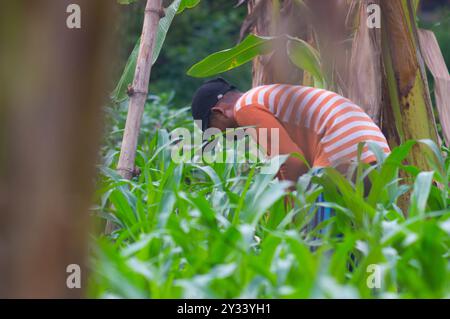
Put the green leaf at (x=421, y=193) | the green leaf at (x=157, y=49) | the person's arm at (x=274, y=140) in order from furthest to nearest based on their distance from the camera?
the green leaf at (x=157, y=49) → the person's arm at (x=274, y=140) → the green leaf at (x=421, y=193)

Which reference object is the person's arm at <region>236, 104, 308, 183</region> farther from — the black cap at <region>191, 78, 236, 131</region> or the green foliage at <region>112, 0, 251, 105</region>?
the green foliage at <region>112, 0, 251, 105</region>

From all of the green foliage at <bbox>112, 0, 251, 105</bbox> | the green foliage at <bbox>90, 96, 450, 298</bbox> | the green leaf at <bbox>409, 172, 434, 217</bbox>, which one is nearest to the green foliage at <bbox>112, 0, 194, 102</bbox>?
the green foliage at <bbox>90, 96, 450, 298</bbox>

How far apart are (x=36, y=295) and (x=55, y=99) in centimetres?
24

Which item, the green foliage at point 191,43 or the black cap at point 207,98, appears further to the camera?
the green foliage at point 191,43

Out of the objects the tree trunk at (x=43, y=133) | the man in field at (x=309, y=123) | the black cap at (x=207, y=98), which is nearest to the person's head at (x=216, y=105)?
the black cap at (x=207, y=98)

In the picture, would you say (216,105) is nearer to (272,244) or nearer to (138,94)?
(138,94)

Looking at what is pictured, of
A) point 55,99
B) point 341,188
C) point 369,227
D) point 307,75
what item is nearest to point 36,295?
point 55,99

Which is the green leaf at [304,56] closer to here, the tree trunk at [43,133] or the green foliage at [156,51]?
the green foliage at [156,51]

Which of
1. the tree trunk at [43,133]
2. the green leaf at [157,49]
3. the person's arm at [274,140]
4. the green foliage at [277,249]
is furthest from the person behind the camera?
the green leaf at [157,49]

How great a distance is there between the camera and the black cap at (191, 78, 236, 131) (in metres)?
2.95

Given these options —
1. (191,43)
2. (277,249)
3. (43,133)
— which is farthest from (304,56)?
(191,43)

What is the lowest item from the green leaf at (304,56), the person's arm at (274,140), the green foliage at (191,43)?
the person's arm at (274,140)

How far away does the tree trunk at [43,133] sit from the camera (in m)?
0.92

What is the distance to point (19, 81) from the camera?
0.92m
